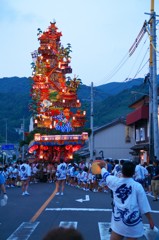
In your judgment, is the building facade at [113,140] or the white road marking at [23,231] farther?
the building facade at [113,140]

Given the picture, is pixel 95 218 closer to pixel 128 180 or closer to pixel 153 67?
pixel 128 180

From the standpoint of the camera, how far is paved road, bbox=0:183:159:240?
1030cm

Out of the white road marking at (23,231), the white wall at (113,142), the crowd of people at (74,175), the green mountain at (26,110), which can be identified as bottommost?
the white road marking at (23,231)

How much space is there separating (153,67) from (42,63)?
26679 millimetres

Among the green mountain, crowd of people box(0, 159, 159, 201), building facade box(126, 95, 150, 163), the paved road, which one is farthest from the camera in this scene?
the green mountain

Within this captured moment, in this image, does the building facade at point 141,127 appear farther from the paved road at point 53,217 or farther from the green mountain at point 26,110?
the green mountain at point 26,110

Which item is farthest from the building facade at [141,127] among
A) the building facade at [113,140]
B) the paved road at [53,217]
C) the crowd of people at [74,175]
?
the paved road at [53,217]

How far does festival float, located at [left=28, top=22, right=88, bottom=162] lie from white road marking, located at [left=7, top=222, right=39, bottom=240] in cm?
3106

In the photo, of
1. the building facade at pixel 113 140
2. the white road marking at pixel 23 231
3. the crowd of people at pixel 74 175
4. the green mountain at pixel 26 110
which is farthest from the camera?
the green mountain at pixel 26 110

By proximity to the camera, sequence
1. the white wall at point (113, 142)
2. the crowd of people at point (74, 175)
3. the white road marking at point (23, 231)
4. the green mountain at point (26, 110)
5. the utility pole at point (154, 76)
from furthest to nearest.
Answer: the green mountain at point (26, 110) → the white wall at point (113, 142) → the utility pole at point (154, 76) → the crowd of people at point (74, 175) → the white road marking at point (23, 231)

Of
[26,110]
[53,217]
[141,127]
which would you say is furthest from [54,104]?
[26,110]

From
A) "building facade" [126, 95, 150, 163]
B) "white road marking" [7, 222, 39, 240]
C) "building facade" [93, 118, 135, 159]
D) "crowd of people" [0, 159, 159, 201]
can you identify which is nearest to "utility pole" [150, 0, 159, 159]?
"crowd of people" [0, 159, 159, 201]

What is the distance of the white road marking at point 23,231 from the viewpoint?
9.77 m

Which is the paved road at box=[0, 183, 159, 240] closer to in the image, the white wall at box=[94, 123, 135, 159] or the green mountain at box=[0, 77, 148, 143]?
the white wall at box=[94, 123, 135, 159]
